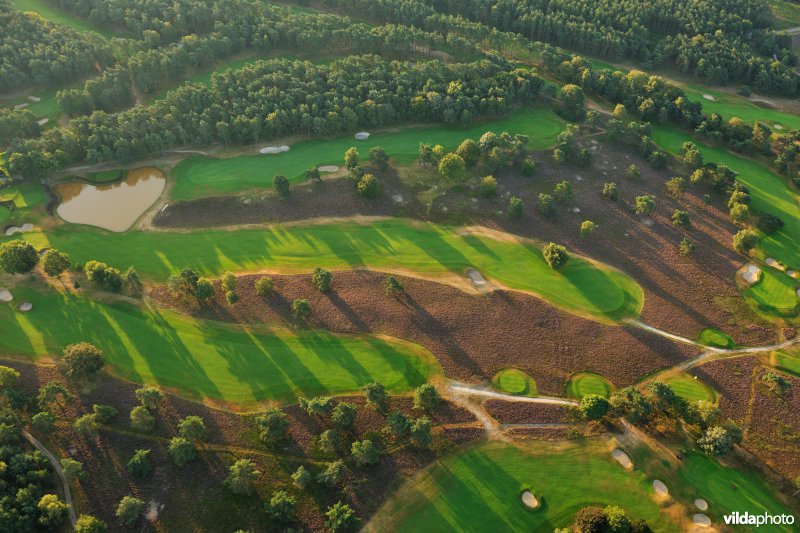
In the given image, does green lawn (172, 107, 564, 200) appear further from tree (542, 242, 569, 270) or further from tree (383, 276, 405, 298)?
tree (542, 242, 569, 270)

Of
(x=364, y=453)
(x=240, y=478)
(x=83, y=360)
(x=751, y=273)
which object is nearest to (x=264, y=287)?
(x=83, y=360)

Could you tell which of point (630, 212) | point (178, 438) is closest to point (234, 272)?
point (178, 438)

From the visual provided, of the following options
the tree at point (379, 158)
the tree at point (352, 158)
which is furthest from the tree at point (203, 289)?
the tree at point (379, 158)

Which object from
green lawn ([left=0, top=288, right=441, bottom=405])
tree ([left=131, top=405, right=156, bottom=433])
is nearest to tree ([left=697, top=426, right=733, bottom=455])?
green lawn ([left=0, top=288, right=441, bottom=405])

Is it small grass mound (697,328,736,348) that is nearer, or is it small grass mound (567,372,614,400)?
small grass mound (567,372,614,400)

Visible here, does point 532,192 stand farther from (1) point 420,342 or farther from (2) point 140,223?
(2) point 140,223

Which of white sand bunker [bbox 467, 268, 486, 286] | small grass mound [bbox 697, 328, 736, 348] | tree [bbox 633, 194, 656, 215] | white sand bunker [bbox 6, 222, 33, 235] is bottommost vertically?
small grass mound [bbox 697, 328, 736, 348]
